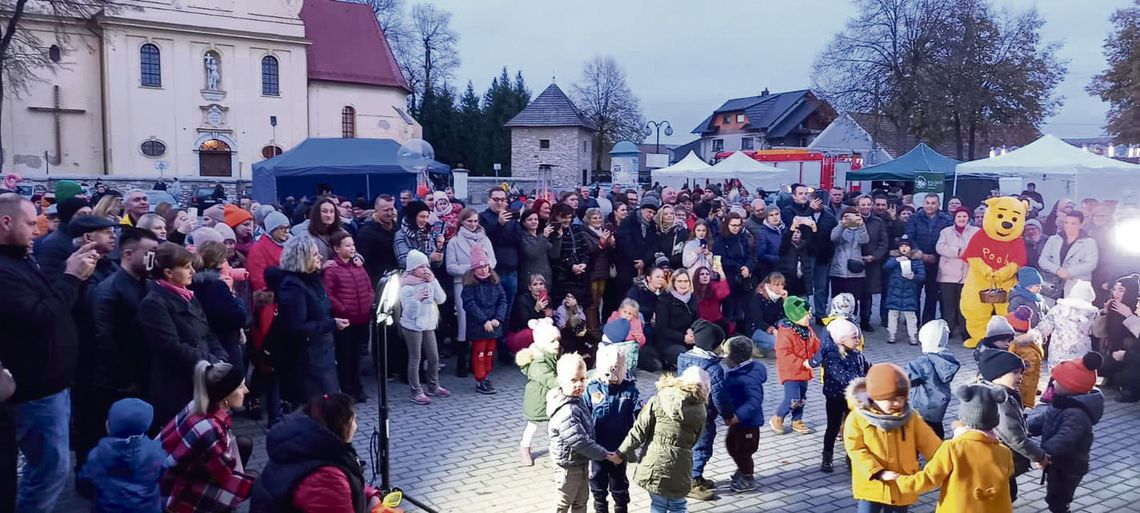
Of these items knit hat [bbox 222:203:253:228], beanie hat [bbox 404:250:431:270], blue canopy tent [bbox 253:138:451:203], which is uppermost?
blue canopy tent [bbox 253:138:451:203]

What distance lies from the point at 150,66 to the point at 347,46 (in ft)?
33.3

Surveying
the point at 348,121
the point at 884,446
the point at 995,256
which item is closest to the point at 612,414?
the point at 884,446

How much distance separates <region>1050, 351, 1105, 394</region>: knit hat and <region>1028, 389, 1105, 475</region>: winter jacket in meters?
0.06

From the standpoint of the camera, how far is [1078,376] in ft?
16.4

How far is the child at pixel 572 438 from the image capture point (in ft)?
15.8

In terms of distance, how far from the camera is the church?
37.1 metres

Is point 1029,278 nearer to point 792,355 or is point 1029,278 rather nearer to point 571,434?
point 792,355

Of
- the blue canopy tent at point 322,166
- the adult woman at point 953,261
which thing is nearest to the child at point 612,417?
the adult woman at point 953,261

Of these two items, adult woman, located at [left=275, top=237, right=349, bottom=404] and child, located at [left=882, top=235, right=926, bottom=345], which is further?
child, located at [left=882, top=235, right=926, bottom=345]

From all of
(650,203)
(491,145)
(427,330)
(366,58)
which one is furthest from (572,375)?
(491,145)

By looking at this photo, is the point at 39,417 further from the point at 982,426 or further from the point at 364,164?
the point at 364,164

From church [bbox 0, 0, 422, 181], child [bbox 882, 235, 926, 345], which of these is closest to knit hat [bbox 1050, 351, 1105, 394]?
child [bbox 882, 235, 926, 345]

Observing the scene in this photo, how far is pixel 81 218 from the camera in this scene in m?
5.68

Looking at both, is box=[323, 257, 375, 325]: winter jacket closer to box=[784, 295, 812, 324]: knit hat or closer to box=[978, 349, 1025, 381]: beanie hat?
box=[784, 295, 812, 324]: knit hat
